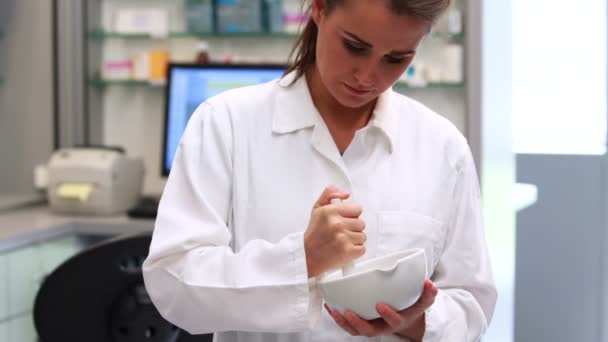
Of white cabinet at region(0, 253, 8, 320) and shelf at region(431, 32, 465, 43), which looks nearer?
white cabinet at region(0, 253, 8, 320)

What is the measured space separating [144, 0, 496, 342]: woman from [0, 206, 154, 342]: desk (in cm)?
134

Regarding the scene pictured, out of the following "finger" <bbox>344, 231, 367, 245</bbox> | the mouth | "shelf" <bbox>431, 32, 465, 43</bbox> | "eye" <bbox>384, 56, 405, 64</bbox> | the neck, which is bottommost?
"finger" <bbox>344, 231, 367, 245</bbox>

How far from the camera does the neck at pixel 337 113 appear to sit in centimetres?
131

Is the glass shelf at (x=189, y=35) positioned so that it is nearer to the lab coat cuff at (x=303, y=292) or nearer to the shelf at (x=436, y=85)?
the shelf at (x=436, y=85)

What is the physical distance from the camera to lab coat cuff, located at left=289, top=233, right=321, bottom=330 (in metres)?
1.09

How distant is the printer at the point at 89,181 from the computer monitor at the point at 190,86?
188 mm

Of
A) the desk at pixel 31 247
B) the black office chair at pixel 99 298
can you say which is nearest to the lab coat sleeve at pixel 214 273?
the black office chair at pixel 99 298

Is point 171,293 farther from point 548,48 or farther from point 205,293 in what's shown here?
point 548,48

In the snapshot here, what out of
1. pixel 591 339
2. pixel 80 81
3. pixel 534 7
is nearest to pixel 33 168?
pixel 80 81

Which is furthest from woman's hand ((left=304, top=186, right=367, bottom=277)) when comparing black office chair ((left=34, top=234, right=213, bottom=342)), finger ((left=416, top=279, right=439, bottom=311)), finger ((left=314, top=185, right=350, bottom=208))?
black office chair ((left=34, top=234, right=213, bottom=342))

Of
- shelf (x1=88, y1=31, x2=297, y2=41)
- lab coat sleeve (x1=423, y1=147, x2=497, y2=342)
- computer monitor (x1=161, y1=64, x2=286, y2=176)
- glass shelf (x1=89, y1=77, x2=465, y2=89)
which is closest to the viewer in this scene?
lab coat sleeve (x1=423, y1=147, x2=497, y2=342)

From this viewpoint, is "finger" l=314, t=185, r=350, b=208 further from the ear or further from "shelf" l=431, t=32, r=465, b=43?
"shelf" l=431, t=32, r=465, b=43

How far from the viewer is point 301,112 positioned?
129 centimetres

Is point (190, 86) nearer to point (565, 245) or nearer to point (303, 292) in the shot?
point (565, 245)
